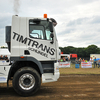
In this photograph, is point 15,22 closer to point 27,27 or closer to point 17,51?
point 27,27

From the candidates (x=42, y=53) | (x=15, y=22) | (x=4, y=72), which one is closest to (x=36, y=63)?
(x=42, y=53)

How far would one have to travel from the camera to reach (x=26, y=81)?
19.3 ft

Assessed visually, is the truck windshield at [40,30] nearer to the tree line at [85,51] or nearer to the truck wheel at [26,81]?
the truck wheel at [26,81]

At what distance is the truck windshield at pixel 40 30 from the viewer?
6.11m

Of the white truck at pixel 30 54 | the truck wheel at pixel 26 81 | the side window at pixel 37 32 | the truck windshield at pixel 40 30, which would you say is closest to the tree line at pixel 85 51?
the white truck at pixel 30 54

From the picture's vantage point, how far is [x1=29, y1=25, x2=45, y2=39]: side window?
6.10m

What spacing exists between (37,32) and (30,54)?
0.96 meters

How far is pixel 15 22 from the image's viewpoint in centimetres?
607

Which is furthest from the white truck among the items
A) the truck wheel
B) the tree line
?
the tree line

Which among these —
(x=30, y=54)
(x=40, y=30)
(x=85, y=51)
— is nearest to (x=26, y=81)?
(x=30, y=54)

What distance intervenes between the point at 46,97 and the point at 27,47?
6.96 feet

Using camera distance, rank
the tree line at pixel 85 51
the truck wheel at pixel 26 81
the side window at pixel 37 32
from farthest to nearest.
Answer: the tree line at pixel 85 51
the side window at pixel 37 32
the truck wheel at pixel 26 81

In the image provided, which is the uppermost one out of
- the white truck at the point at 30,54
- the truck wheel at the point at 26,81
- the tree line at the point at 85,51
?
the tree line at the point at 85,51

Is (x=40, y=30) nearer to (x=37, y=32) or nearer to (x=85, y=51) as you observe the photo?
(x=37, y=32)
